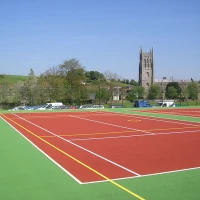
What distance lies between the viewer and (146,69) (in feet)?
513

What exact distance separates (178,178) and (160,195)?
171 cm

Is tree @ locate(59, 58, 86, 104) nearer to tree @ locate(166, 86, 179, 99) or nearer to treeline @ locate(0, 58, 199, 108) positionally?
treeline @ locate(0, 58, 199, 108)

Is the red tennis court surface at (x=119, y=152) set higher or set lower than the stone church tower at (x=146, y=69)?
lower

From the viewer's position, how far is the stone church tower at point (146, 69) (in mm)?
155000

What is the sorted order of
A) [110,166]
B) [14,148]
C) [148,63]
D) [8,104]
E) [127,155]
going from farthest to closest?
1. [148,63]
2. [8,104]
3. [14,148]
4. [127,155]
5. [110,166]

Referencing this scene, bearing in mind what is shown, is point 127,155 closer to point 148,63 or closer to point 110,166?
point 110,166

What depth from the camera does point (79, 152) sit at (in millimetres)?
12648

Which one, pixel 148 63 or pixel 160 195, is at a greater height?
pixel 148 63

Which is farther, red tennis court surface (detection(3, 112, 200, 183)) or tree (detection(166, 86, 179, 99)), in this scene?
tree (detection(166, 86, 179, 99))

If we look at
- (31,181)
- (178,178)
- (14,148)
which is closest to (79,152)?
(14,148)

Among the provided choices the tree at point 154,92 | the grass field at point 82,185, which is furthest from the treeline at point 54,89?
the grass field at point 82,185

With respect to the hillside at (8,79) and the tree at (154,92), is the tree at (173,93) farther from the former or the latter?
the hillside at (8,79)

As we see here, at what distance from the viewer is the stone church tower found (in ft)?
509

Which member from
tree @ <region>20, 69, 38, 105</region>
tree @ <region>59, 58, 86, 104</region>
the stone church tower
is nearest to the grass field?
tree @ <region>20, 69, 38, 105</region>
